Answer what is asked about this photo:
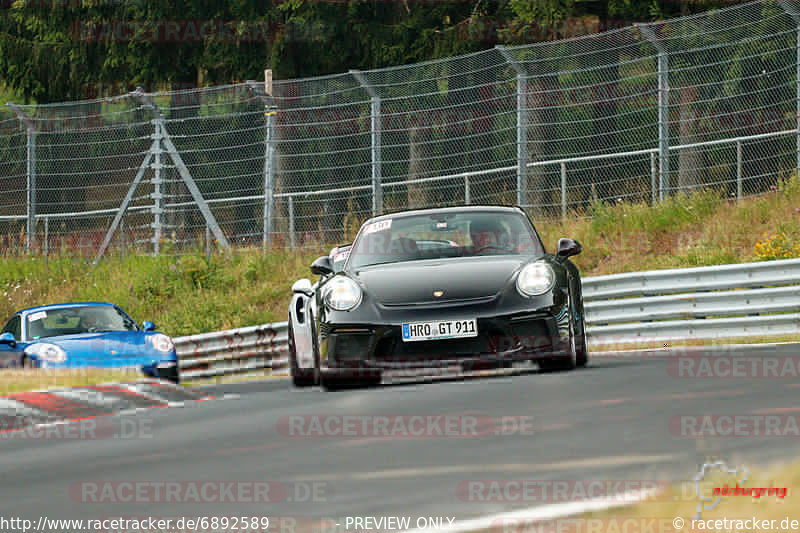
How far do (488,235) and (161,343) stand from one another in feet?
17.2

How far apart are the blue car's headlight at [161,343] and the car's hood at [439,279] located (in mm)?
5127

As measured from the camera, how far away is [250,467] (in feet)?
25.8

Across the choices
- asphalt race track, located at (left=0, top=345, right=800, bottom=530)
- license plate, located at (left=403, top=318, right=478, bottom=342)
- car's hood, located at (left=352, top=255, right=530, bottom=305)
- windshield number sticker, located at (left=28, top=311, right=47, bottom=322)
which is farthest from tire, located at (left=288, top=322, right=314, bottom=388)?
windshield number sticker, located at (left=28, top=311, right=47, bottom=322)

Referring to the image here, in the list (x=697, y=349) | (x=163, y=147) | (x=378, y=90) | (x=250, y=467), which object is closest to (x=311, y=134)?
(x=378, y=90)

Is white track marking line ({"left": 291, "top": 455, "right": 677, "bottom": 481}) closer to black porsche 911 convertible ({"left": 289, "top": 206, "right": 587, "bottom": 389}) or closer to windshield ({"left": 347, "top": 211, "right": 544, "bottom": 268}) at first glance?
black porsche 911 convertible ({"left": 289, "top": 206, "right": 587, "bottom": 389})

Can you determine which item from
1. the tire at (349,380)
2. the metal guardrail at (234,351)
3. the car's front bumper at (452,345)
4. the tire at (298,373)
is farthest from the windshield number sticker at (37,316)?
the car's front bumper at (452,345)

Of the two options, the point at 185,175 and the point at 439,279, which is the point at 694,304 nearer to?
the point at 439,279

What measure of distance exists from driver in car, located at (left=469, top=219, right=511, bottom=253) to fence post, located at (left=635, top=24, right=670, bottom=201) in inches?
312

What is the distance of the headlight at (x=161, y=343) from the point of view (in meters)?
16.0

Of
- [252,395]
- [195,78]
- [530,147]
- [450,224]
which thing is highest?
[195,78]

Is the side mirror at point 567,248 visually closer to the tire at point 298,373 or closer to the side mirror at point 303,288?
A: the side mirror at point 303,288

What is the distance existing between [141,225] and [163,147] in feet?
4.49

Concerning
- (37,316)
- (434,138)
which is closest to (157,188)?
(434,138)

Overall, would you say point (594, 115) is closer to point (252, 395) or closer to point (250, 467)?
point (252, 395)
